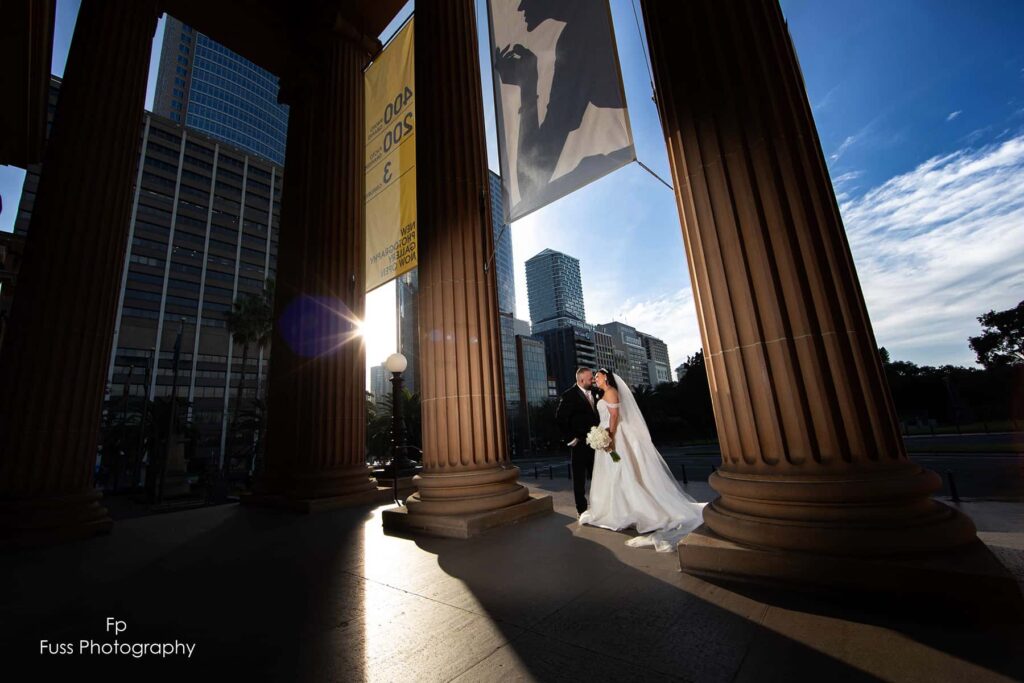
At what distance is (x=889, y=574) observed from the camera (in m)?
2.40

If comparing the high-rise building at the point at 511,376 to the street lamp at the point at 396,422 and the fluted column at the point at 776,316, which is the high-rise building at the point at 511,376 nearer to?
the street lamp at the point at 396,422

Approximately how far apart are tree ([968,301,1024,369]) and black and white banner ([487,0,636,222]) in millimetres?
83845

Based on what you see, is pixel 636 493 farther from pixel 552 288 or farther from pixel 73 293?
pixel 552 288

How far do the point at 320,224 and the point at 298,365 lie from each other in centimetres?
320

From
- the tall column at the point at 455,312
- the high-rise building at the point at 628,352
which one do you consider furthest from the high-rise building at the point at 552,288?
the tall column at the point at 455,312

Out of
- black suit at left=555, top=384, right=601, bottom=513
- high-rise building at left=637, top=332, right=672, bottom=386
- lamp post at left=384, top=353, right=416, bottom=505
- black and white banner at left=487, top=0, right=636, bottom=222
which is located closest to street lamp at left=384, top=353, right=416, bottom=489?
lamp post at left=384, top=353, right=416, bottom=505

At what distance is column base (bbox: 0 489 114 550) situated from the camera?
6.01 m

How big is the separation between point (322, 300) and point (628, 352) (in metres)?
167

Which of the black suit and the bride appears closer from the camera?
the bride

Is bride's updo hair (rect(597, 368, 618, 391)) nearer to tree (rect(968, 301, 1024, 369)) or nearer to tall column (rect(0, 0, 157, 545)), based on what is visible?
tall column (rect(0, 0, 157, 545))

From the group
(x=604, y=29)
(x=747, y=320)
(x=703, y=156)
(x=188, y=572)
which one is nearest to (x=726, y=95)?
(x=703, y=156)

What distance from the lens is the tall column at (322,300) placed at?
801cm

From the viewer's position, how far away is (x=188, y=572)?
421 cm

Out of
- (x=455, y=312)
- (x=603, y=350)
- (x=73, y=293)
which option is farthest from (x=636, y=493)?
(x=603, y=350)
